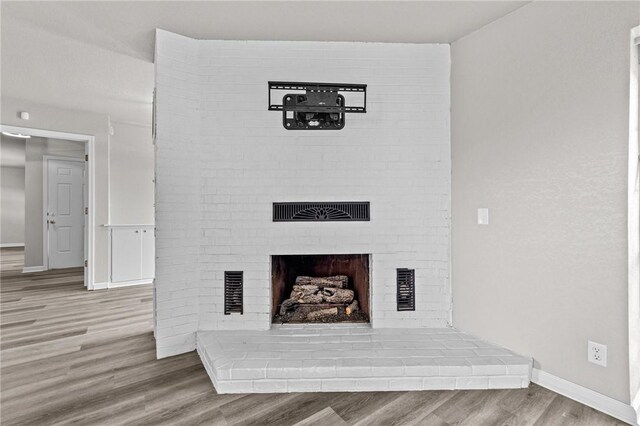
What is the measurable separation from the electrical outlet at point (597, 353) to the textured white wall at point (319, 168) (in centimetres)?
92

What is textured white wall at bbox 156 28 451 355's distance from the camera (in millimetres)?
2553

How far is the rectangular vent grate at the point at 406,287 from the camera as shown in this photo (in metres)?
2.58

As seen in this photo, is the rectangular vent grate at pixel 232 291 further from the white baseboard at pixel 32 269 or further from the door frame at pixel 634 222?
the white baseboard at pixel 32 269

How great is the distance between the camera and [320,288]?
292 cm

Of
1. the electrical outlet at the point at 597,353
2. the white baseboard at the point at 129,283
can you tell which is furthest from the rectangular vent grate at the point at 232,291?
the white baseboard at the point at 129,283

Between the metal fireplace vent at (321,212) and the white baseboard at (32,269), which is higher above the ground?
the metal fireplace vent at (321,212)

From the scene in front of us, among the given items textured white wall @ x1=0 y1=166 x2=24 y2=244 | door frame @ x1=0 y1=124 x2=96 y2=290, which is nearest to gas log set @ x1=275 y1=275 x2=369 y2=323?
door frame @ x1=0 y1=124 x2=96 y2=290

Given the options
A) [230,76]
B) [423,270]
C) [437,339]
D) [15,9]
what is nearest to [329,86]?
[230,76]

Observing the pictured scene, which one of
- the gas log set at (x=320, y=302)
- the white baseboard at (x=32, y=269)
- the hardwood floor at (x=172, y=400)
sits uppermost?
the gas log set at (x=320, y=302)

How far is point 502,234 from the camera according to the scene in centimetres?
224

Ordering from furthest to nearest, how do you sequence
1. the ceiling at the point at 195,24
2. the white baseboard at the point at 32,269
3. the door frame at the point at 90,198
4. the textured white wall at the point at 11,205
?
the textured white wall at the point at 11,205, the white baseboard at the point at 32,269, the door frame at the point at 90,198, the ceiling at the point at 195,24

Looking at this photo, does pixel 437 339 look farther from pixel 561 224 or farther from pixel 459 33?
pixel 459 33

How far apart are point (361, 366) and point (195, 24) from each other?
2707 mm

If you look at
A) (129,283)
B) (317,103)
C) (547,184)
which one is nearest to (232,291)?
(317,103)
